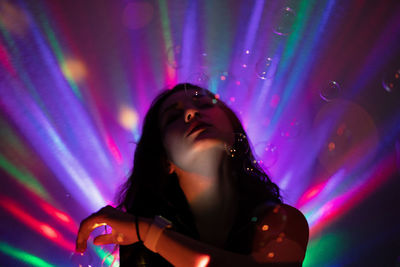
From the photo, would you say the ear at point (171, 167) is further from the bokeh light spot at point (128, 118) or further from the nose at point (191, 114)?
the bokeh light spot at point (128, 118)

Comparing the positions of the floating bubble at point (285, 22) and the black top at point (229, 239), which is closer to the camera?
the black top at point (229, 239)

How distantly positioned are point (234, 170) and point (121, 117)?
33.0 inches

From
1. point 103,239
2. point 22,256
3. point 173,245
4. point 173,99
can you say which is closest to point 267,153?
point 173,99

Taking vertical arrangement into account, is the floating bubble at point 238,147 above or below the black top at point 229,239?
above

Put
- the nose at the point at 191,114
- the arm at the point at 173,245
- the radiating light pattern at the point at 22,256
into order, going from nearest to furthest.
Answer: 1. the arm at the point at 173,245
2. the nose at the point at 191,114
3. the radiating light pattern at the point at 22,256

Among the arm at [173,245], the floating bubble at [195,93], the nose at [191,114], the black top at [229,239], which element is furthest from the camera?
the floating bubble at [195,93]

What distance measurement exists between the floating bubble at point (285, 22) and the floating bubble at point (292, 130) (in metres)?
0.47

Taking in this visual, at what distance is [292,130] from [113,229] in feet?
3.39

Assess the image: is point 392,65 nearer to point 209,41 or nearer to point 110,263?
point 209,41

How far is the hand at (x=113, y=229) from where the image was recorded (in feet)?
3.67

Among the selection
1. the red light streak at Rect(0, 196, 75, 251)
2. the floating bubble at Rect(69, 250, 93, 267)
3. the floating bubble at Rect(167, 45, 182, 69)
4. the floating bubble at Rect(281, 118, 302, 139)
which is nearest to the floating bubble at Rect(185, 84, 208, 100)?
the floating bubble at Rect(167, 45, 182, 69)

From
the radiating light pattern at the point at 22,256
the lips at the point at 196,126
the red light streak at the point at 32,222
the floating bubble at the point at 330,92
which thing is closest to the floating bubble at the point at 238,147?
the lips at the point at 196,126

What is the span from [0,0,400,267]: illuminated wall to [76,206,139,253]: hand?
2.82 feet

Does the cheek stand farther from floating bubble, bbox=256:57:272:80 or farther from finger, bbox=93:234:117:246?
floating bubble, bbox=256:57:272:80
